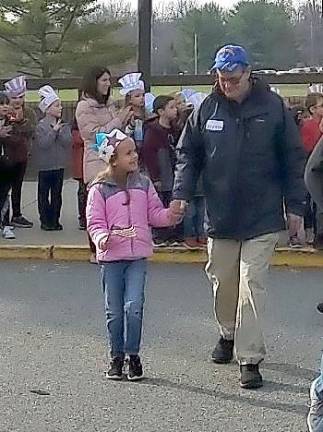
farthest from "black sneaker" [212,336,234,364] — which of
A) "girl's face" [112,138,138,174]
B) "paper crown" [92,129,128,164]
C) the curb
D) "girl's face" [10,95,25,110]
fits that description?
"girl's face" [10,95,25,110]

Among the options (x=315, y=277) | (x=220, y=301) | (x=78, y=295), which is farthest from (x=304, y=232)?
(x=220, y=301)

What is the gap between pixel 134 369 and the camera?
6383 millimetres

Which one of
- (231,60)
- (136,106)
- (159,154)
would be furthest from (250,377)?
(136,106)

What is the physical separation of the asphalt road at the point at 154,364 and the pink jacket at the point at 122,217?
0.80 m

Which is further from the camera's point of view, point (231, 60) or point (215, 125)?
point (215, 125)

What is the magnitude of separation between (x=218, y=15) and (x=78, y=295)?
7.59m

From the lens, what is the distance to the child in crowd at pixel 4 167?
37.6ft

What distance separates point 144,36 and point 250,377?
24.8ft

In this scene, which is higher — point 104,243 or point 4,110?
point 4,110

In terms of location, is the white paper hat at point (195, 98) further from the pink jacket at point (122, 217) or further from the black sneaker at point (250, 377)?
the black sneaker at point (250, 377)

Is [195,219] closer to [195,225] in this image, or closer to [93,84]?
[195,225]

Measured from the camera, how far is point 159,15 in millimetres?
15016

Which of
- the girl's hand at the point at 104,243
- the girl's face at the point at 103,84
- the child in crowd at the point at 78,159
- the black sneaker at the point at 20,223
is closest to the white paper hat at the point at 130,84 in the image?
the girl's face at the point at 103,84

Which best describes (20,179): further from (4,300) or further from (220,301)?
(220,301)
